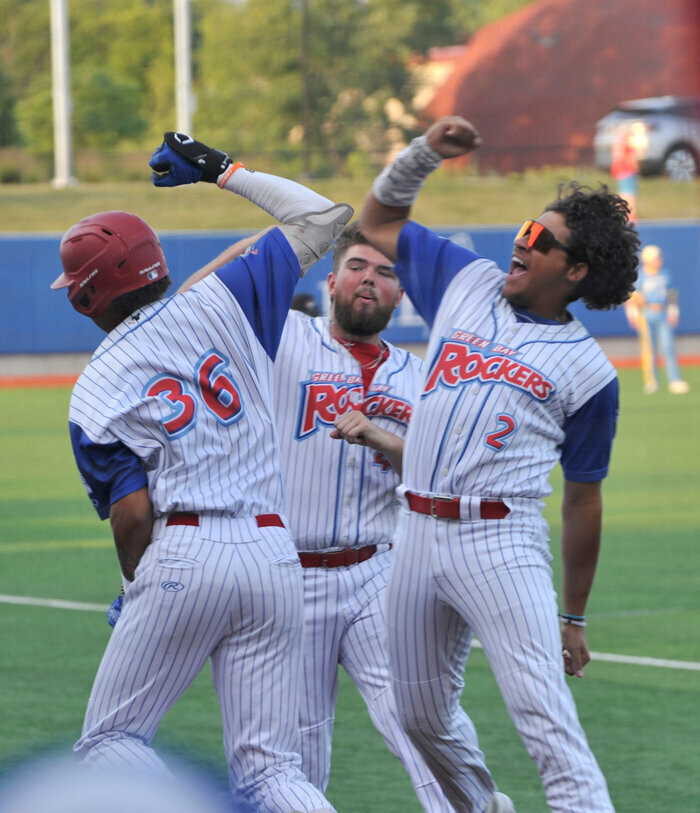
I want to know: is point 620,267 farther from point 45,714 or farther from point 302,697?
point 45,714

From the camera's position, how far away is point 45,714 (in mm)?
6156

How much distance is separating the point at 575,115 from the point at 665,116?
51.8 ft

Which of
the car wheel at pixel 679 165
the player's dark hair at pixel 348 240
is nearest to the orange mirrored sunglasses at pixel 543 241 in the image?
the player's dark hair at pixel 348 240

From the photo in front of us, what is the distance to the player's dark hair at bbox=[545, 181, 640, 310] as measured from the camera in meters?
4.07

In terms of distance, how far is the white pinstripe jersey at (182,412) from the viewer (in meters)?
3.55

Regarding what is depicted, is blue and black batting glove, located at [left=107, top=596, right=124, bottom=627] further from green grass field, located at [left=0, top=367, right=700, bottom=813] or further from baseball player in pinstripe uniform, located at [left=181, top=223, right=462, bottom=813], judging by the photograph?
baseball player in pinstripe uniform, located at [left=181, top=223, right=462, bottom=813]

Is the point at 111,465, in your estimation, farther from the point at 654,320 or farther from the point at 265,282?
the point at 654,320

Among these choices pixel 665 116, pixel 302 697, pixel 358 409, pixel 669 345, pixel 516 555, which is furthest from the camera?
pixel 665 116

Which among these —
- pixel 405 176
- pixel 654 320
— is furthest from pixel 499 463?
pixel 654 320

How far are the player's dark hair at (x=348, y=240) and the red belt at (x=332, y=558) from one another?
104 cm

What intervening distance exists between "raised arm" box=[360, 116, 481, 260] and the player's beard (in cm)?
41

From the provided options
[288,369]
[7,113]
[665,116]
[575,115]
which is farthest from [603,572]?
[575,115]

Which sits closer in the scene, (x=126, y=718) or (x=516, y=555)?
(x=126, y=718)

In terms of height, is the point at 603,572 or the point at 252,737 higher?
the point at 252,737
